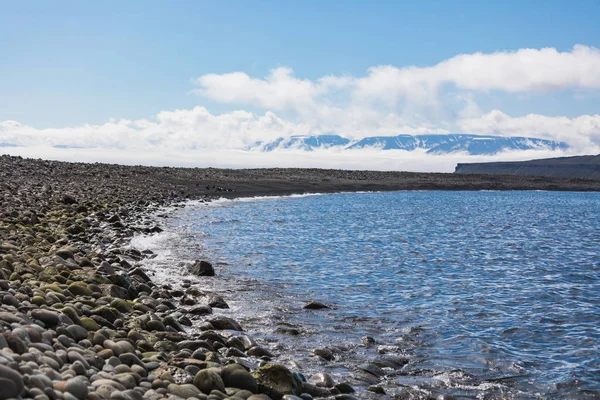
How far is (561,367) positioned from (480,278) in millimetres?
8491

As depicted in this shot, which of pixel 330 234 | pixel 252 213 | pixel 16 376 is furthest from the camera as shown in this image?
pixel 252 213

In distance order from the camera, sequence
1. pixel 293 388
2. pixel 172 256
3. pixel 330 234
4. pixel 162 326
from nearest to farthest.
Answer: pixel 293 388 → pixel 162 326 → pixel 172 256 → pixel 330 234

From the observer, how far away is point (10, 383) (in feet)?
15.8

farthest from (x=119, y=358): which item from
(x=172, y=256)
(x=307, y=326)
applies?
(x=172, y=256)

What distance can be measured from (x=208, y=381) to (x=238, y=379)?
470mm

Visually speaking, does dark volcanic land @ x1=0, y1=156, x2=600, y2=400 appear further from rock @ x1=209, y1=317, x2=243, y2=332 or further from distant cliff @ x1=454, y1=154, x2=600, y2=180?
distant cliff @ x1=454, y1=154, x2=600, y2=180

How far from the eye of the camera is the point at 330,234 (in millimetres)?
29672

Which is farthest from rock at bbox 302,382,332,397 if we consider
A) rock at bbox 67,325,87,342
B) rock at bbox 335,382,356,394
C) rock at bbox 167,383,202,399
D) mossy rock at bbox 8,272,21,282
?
mossy rock at bbox 8,272,21,282

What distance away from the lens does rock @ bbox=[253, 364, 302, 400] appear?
7.40 meters

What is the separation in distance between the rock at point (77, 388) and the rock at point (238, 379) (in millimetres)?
2188

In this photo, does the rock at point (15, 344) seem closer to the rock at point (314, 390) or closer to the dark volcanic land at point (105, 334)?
the dark volcanic land at point (105, 334)

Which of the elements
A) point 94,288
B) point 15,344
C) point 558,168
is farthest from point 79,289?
point 558,168

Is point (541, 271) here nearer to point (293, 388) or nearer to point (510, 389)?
point (510, 389)

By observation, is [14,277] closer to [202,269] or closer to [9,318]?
[9,318]
